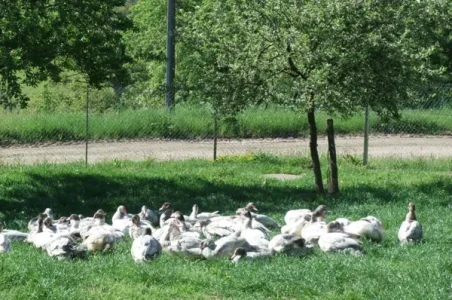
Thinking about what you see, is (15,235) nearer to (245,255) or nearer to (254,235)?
(254,235)

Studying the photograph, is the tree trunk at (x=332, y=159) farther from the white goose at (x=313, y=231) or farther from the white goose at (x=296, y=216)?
the white goose at (x=313, y=231)

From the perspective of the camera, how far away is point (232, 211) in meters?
A: 15.8

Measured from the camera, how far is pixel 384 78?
16578mm

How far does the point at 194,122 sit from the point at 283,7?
10.00 metres

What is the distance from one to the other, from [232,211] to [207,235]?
10.5 ft

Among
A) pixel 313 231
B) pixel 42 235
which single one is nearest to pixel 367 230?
pixel 313 231

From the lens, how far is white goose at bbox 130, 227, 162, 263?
10.7m

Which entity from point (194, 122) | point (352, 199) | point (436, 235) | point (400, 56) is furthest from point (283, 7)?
point (194, 122)

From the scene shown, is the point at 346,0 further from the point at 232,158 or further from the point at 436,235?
the point at 232,158

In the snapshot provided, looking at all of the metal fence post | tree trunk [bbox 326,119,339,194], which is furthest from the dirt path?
tree trunk [bbox 326,119,339,194]

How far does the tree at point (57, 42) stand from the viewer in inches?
658

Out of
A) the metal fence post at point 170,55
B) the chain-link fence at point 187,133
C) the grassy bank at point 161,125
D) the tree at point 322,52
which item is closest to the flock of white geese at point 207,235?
the tree at point 322,52

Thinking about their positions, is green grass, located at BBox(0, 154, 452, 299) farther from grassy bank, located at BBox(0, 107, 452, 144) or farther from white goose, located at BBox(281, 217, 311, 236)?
grassy bank, located at BBox(0, 107, 452, 144)

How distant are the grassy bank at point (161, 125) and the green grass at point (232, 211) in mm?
4177
